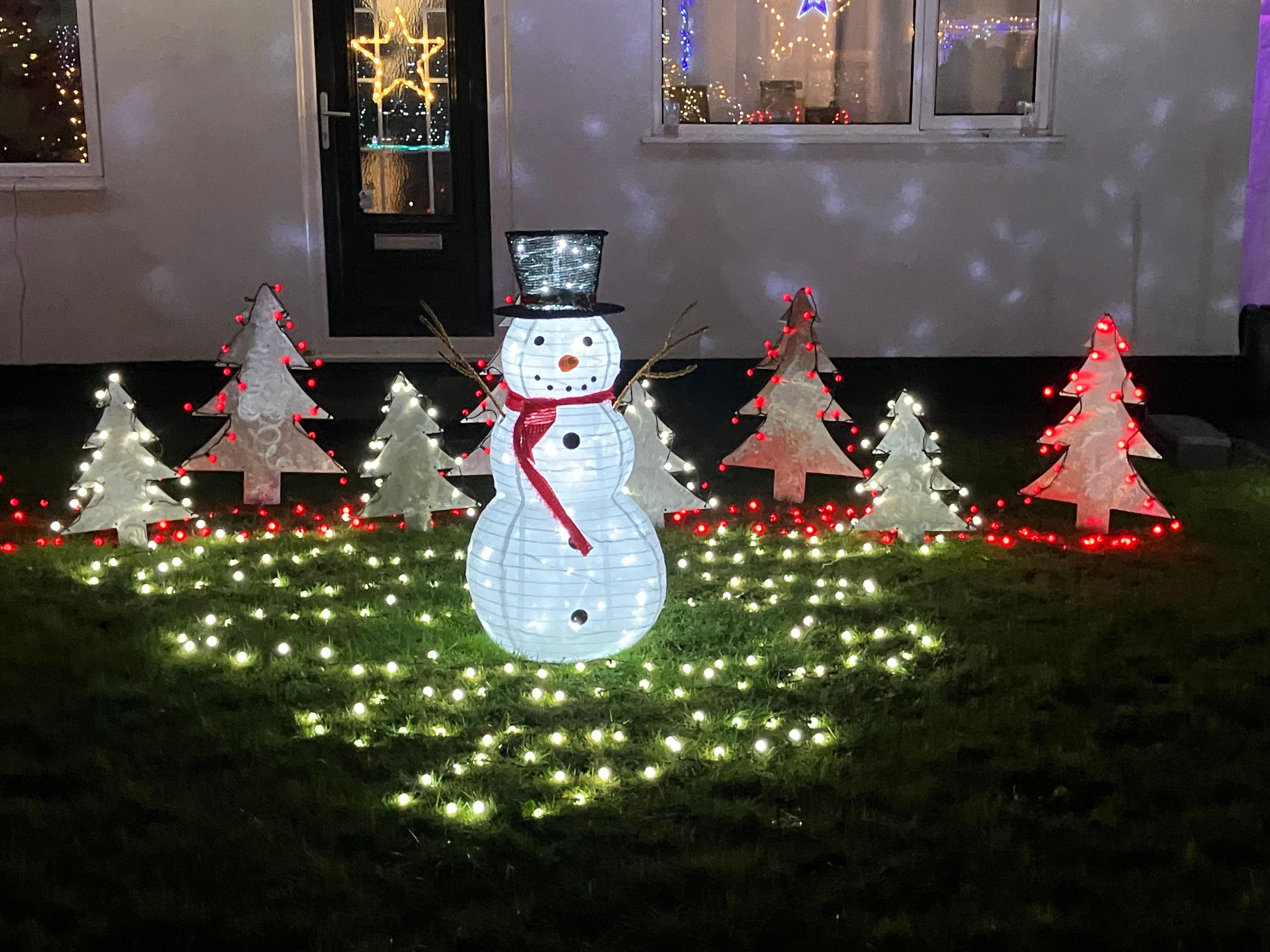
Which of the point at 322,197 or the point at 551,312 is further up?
the point at 322,197

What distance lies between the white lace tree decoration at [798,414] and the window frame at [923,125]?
2.47m

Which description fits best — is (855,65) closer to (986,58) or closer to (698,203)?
(986,58)

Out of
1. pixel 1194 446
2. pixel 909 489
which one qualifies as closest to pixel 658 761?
pixel 909 489

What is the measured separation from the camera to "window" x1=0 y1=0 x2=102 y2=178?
768 cm

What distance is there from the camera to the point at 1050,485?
5109mm

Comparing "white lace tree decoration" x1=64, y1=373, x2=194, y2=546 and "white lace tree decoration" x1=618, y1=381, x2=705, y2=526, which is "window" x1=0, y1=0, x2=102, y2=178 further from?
"white lace tree decoration" x1=618, y1=381, x2=705, y2=526

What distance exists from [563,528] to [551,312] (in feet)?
1.99

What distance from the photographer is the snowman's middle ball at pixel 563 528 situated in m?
3.55

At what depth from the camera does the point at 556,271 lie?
3.58 m

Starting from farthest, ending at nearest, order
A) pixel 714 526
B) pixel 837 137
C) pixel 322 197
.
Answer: pixel 322 197 → pixel 837 137 → pixel 714 526

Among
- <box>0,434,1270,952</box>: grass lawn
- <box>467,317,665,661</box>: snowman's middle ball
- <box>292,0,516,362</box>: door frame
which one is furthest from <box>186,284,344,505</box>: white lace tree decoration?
<box>292,0,516,362</box>: door frame

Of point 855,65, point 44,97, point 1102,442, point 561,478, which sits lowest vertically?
point 1102,442

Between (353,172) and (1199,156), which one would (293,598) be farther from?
(1199,156)

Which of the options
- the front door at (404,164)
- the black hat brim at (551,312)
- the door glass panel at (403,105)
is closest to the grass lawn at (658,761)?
the black hat brim at (551,312)
